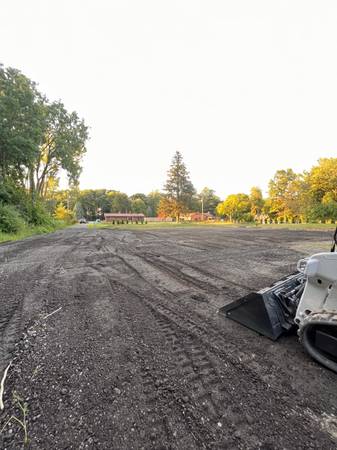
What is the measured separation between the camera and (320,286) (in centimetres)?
158

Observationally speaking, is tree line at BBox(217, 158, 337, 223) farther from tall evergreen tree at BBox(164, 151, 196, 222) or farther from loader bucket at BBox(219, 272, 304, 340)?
loader bucket at BBox(219, 272, 304, 340)

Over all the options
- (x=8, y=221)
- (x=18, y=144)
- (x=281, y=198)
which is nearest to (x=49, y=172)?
(x=18, y=144)

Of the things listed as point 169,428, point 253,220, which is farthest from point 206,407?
point 253,220

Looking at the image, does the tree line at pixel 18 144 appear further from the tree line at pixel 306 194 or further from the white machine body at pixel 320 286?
the tree line at pixel 306 194

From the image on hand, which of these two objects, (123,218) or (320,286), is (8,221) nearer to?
(320,286)

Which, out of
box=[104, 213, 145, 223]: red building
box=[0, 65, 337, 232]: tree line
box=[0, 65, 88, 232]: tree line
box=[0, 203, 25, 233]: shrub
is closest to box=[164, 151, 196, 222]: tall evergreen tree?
box=[0, 65, 337, 232]: tree line

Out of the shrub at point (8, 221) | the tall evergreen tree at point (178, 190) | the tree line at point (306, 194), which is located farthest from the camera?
the tall evergreen tree at point (178, 190)

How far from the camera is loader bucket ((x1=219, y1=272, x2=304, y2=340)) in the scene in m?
1.98

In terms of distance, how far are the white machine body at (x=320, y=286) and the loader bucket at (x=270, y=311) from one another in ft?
1.15

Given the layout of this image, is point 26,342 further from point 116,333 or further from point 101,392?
point 101,392

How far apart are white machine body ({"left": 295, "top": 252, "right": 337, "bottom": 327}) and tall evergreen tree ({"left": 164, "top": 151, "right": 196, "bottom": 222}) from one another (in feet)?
156

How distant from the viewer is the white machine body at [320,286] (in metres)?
1.50

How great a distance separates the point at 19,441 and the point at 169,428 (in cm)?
82

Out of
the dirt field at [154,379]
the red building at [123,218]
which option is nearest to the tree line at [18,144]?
the dirt field at [154,379]
